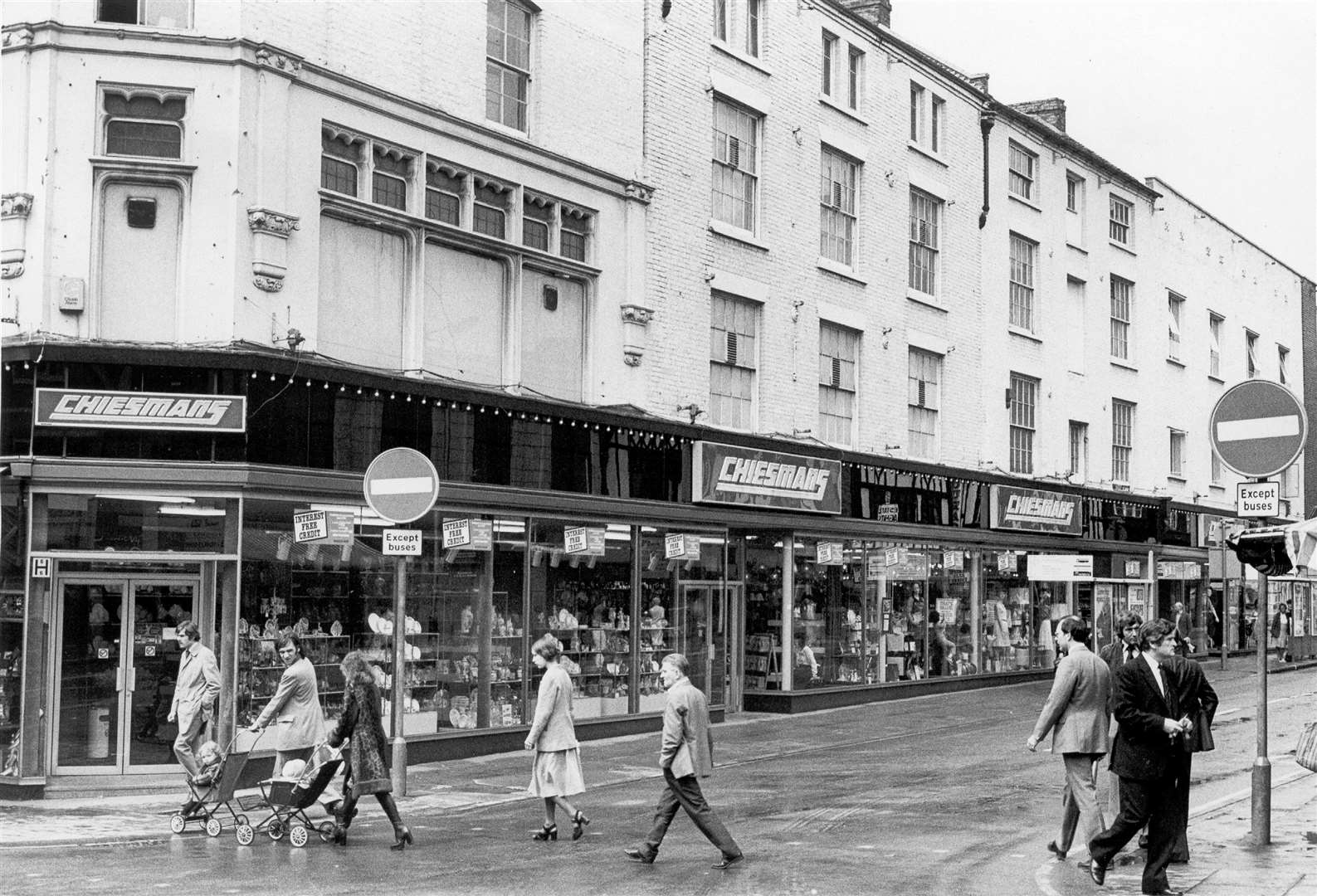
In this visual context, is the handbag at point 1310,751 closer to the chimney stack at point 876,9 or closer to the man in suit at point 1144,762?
the man in suit at point 1144,762

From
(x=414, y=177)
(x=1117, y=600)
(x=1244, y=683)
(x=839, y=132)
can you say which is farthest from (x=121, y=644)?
(x=1117, y=600)

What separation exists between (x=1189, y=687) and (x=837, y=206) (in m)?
19.3

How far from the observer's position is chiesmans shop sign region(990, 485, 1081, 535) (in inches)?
1334

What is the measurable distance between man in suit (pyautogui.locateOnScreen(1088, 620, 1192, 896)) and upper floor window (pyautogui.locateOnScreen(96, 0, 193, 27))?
508 inches

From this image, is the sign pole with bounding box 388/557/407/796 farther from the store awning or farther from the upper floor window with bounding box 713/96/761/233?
the upper floor window with bounding box 713/96/761/233

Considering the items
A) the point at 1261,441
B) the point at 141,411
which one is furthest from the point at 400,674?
the point at 1261,441

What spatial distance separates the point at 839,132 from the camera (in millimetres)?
29297

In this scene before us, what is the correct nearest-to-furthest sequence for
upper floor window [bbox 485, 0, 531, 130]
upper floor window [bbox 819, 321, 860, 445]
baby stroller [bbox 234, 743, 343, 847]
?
baby stroller [bbox 234, 743, 343, 847]
upper floor window [bbox 485, 0, 531, 130]
upper floor window [bbox 819, 321, 860, 445]

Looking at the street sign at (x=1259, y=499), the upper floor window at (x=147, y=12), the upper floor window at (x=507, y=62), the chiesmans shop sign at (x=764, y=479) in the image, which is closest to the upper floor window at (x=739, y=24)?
the upper floor window at (x=507, y=62)

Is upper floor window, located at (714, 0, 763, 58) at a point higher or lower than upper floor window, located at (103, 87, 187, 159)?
higher

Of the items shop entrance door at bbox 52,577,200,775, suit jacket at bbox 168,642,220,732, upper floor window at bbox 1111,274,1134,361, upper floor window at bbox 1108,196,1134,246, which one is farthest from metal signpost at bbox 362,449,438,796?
upper floor window at bbox 1108,196,1134,246

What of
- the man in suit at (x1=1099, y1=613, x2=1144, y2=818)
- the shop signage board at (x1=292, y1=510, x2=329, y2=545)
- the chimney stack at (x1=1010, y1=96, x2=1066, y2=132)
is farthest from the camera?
the chimney stack at (x1=1010, y1=96, x2=1066, y2=132)

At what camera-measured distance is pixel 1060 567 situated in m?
32.9

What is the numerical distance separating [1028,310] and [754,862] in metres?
26.7
